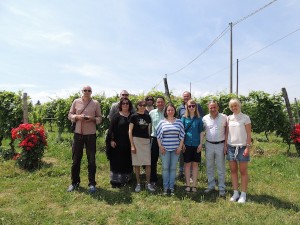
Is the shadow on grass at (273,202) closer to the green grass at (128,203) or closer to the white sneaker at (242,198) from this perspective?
the green grass at (128,203)

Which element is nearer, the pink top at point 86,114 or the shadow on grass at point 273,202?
the shadow on grass at point 273,202

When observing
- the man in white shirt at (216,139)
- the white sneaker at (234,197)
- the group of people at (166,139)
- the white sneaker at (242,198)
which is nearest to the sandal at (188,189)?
the group of people at (166,139)

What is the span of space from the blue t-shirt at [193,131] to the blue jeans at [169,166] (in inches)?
15.2

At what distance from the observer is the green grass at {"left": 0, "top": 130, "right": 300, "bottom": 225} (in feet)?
15.8

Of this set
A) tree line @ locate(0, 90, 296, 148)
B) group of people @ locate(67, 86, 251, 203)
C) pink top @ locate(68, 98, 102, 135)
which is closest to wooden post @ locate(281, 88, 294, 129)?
tree line @ locate(0, 90, 296, 148)

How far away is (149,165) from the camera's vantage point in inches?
243

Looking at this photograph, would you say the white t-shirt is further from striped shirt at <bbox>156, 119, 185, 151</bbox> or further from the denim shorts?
striped shirt at <bbox>156, 119, 185, 151</bbox>

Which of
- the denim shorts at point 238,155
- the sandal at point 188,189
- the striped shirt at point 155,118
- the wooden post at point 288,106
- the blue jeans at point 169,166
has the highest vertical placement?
the wooden post at point 288,106

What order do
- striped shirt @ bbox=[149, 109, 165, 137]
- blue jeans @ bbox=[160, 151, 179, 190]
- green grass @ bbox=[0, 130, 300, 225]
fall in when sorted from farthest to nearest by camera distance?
striped shirt @ bbox=[149, 109, 165, 137]
blue jeans @ bbox=[160, 151, 179, 190]
green grass @ bbox=[0, 130, 300, 225]

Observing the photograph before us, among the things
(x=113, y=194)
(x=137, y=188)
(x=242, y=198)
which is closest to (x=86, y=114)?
(x=113, y=194)

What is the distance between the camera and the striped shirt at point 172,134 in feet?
19.2

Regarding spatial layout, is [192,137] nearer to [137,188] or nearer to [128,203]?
[137,188]

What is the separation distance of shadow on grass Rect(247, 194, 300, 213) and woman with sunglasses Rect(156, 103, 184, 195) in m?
1.57

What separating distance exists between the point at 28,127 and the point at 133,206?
3893 millimetres
